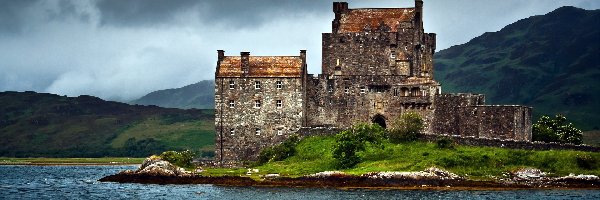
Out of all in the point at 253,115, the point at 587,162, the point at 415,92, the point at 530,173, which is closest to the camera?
the point at 587,162

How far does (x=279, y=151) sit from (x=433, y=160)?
17584 millimetres

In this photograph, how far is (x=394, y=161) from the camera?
9231cm

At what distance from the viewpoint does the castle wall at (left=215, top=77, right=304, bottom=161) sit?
105 m

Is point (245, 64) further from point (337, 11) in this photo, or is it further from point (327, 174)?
point (327, 174)

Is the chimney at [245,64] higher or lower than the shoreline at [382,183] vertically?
higher

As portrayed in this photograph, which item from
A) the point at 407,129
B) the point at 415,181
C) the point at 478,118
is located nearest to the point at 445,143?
the point at 407,129

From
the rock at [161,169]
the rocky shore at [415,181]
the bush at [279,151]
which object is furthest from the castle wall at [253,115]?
the rocky shore at [415,181]

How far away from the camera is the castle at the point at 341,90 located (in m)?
104

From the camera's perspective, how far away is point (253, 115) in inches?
4156

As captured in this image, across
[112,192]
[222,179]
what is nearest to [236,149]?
[222,179]

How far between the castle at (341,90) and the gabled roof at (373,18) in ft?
0.37

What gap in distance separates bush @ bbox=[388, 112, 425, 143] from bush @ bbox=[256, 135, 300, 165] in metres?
10.3

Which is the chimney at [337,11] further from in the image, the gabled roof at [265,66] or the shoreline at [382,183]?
the shoreline at [382,183]

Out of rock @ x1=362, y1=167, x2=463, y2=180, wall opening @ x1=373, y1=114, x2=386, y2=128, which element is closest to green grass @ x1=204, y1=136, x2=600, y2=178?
rock @ x1=362, y1=167, x2=463, y2=180
